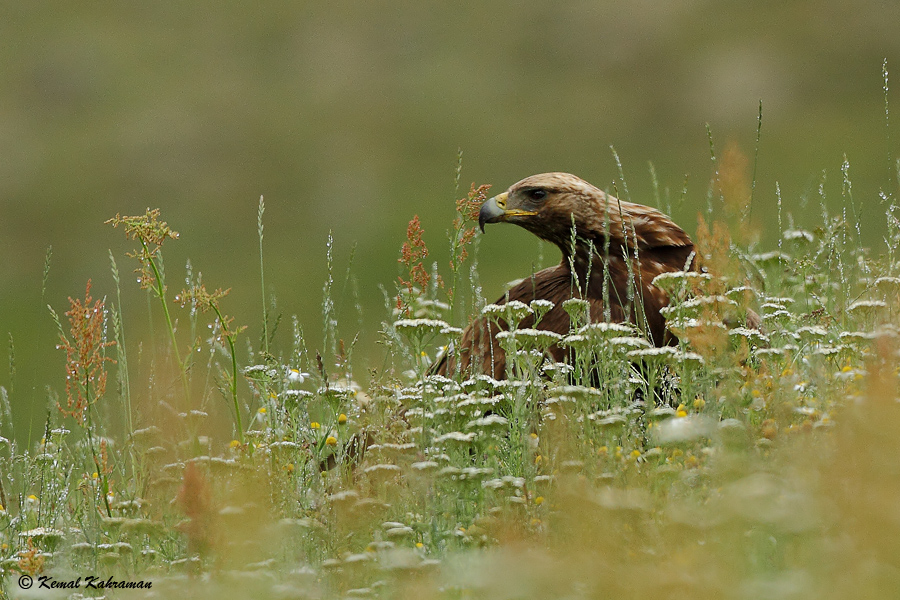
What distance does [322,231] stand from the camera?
193 feet

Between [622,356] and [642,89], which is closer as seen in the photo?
[622,356]

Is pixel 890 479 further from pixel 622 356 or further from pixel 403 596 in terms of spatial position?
pixel 622 356

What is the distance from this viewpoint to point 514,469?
12.5 feet

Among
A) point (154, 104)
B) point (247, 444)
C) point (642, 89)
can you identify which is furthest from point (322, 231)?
point (247, 444)

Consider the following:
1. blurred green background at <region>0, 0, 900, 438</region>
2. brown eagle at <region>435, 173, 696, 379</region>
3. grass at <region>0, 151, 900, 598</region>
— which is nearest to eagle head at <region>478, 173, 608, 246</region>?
brown eagle at <region>435, 173, 696, 379</region>

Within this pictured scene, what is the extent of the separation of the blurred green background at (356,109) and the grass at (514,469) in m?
46.1

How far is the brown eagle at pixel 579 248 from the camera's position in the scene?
5301 mm

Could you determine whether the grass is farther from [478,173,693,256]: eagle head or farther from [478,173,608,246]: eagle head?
[478,173,608,246]: eagle head

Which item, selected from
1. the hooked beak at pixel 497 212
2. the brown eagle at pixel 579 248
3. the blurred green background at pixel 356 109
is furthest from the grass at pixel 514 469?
the blurred green background at pixel 356 109

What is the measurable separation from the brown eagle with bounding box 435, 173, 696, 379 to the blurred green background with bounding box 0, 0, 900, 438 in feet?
146

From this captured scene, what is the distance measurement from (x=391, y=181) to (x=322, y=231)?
200 inches

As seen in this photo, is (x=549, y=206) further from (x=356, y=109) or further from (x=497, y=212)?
(x=356, y=109)

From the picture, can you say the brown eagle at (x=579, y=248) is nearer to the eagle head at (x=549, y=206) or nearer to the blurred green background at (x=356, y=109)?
the eagle head at (x=549, y=206)

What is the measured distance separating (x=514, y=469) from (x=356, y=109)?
65.4 meters
